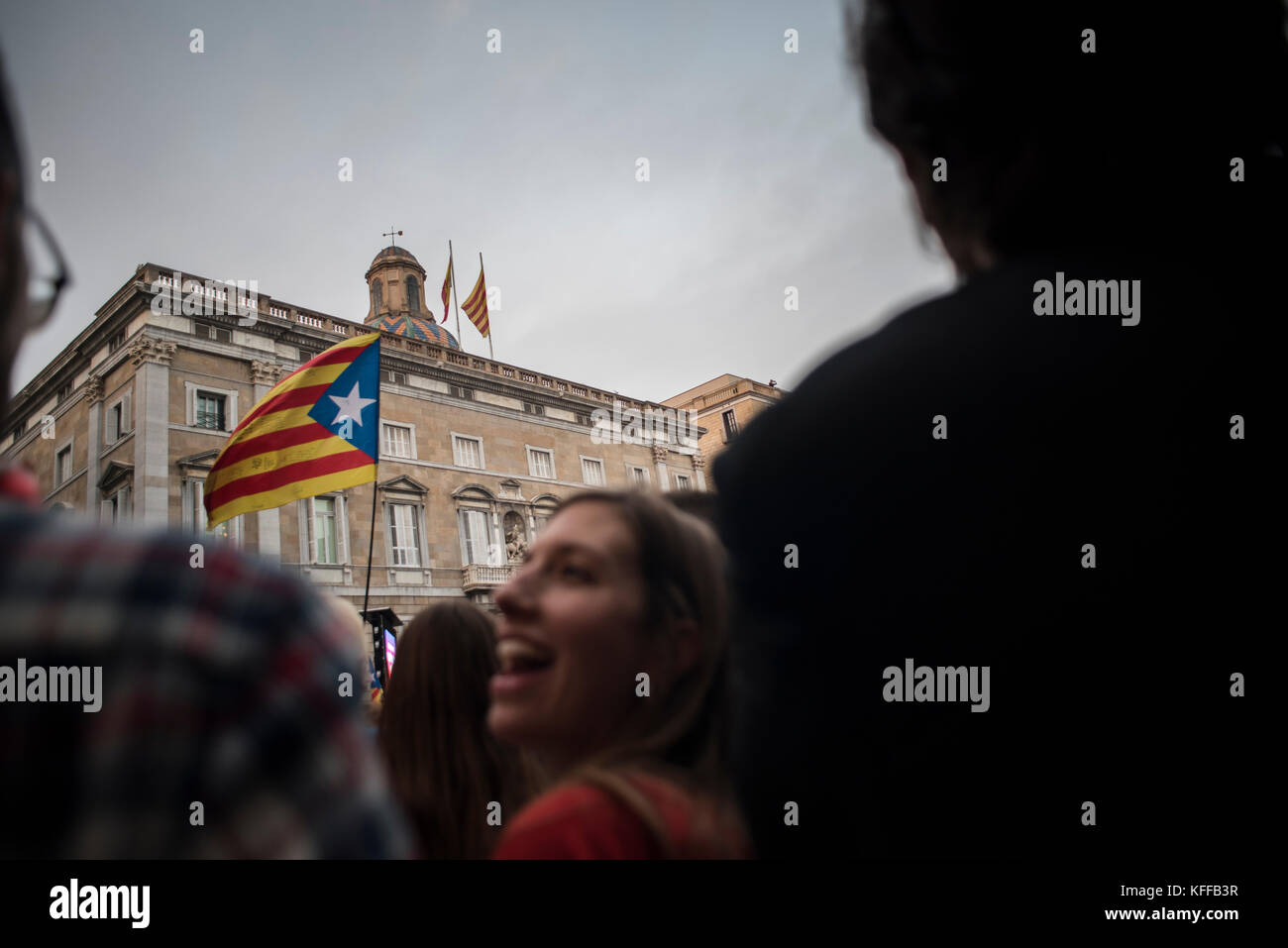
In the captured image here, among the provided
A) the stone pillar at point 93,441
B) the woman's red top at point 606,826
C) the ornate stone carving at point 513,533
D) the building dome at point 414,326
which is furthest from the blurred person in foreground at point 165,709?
the building dome at point 414,326

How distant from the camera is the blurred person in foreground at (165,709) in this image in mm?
623

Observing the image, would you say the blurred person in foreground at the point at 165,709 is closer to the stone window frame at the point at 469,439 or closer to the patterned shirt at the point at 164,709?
the patterned shirt at the point at 164,709

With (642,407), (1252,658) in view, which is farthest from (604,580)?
(642,407)

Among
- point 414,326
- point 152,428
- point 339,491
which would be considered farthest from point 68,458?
point 414,326

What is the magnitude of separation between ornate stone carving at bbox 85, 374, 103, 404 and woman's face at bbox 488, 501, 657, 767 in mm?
17634

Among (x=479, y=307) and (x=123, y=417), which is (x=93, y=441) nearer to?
(x=123, y=417)

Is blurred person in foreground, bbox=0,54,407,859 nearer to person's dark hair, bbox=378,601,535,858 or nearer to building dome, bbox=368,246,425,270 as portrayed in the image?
person's dark hair, bbox=378,601,535,858

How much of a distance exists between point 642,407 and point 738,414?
408 inches

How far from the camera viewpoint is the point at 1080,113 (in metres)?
1.29

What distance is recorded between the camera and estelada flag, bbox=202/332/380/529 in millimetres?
6547

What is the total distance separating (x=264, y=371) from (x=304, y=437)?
41.8ft

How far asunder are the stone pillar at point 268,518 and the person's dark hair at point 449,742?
15052 millimetres

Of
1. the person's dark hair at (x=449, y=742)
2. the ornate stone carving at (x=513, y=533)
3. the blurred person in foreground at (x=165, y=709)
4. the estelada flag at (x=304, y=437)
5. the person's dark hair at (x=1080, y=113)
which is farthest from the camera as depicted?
the ornate stone carving at (x=513, y=533)
